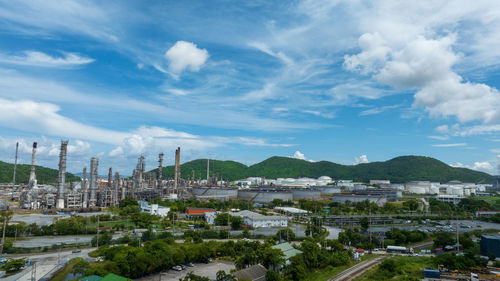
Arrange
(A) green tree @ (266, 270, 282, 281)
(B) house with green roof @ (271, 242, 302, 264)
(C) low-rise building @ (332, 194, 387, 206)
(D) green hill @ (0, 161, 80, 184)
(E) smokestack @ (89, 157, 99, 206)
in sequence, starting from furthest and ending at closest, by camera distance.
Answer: (D) green hill @ (0, 161, 80, 184)
(C) low-rise building @ (332, 194, 387, 206)
(E) smokestack @ (89, 157, 99, 206)
(B) house with green roof @ (271, 242, 302, 264)
(A) green tree @ (266, 270, 282, 281)

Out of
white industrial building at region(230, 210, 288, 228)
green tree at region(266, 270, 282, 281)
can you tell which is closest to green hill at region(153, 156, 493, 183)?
white industrial building at region(230, 210, 288, 228)

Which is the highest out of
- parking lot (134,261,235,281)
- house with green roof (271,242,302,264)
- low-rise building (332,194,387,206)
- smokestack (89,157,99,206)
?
smokestack (89,157,99,206)

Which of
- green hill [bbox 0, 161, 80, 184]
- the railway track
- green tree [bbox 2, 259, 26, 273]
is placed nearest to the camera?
the railway track

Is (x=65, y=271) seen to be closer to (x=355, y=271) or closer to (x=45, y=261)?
(x=45, y=261)

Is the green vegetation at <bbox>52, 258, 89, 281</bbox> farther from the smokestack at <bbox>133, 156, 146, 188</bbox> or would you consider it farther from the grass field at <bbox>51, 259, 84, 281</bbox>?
the smokestack at <bbox>133, 156, 146, 188</bbox>

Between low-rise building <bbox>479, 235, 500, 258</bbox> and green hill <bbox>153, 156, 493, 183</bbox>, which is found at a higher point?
green hill <bbox>153, 156, 493, 183</bbox>

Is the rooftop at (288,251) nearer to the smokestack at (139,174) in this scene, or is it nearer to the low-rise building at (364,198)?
the low-rise building at (364,198)

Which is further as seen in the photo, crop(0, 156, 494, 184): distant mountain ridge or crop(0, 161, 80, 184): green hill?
crop(0, 156, 494, 184): distant mountain ridge

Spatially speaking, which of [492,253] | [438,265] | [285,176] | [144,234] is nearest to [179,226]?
[144,234]
